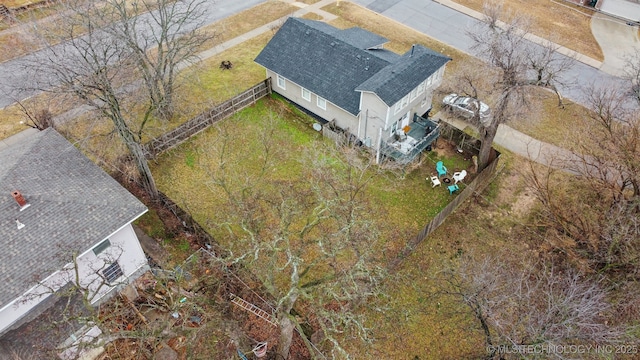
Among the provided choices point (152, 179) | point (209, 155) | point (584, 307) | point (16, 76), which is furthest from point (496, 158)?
point (16, 76)

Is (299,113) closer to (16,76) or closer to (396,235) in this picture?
(396,235)

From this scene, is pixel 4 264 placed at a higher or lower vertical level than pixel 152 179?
higher

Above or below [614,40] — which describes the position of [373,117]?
above

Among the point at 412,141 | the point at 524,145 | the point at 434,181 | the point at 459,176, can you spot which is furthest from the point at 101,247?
the point at 524,145

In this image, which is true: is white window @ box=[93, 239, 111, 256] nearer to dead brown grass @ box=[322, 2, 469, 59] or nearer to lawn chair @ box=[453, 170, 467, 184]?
lawn chair @ box=[453, 170, 467, 184]

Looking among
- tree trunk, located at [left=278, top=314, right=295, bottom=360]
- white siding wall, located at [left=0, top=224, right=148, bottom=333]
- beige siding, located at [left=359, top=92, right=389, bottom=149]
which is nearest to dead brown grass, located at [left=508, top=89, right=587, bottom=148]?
beige siding, located at [left=359, top=92, right=389, bottom=149]

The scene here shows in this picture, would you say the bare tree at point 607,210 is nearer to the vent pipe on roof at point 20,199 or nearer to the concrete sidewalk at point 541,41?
the concrete sidewalk at point 541,41

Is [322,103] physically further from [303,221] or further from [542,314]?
[542,314]
